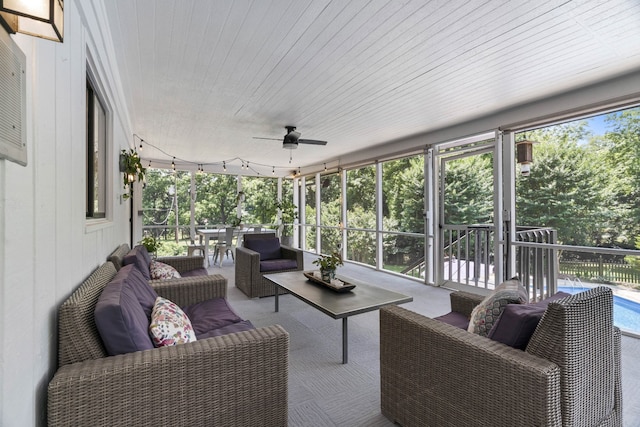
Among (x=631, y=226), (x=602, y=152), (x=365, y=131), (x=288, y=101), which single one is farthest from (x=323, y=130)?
(x=631, y=226)

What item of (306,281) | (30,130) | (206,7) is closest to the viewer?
(30,130)

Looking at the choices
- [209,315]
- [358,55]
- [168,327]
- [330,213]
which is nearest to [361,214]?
[330,213]

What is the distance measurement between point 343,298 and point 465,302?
0.98m

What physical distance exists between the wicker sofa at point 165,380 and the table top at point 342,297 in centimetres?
90

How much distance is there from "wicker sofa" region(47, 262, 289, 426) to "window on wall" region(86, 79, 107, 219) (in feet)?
2.69

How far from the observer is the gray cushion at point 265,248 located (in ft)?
15.6

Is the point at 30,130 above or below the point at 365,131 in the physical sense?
below

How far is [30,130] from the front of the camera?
35.6 inches

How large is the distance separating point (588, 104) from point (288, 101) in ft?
10.4

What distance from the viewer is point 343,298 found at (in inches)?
104

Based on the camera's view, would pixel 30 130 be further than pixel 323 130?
No

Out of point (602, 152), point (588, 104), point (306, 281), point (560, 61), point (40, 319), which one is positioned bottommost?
point (306, 281)

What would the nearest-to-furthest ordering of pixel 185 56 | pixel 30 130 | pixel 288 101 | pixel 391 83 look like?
1. pixel 30 130
2. pixel 185 56
3. pixel 391 83
4. pixel 288 101

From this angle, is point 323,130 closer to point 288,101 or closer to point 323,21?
point 288,101
